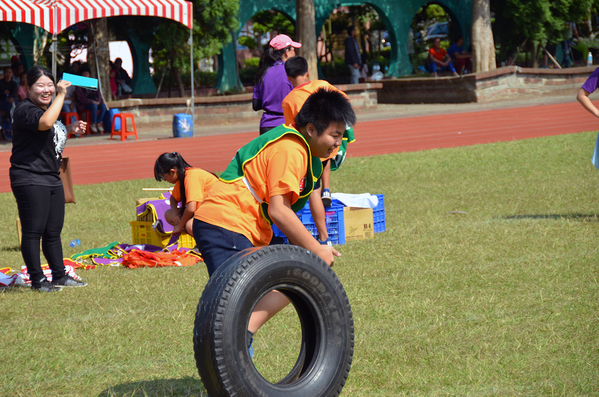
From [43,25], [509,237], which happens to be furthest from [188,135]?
[509,237]

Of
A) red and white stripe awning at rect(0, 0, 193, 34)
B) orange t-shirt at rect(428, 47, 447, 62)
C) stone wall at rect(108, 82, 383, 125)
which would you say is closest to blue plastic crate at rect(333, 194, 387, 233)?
red and white stripe awning at rect(0, 0, 193, 34)

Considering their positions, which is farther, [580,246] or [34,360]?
[580,246]

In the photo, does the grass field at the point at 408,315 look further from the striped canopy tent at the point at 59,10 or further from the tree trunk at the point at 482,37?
the tree trunk at the point at 482,37

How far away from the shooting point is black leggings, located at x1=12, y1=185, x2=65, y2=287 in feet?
18.4

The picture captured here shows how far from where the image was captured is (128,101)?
770 inches

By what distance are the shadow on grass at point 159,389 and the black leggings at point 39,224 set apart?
7.66 feet

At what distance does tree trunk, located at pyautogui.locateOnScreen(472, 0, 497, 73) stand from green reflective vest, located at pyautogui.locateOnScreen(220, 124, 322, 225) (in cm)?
2197

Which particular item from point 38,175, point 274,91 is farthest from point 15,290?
point 274,91

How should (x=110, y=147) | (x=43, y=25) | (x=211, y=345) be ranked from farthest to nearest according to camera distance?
(x=110, y=147) → (x=43, y=25) → (x=211, y=345)

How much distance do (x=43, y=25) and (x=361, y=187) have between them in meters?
8.83

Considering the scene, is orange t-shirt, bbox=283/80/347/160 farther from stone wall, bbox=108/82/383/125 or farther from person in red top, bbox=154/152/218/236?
stone wall, bbox=108/82/383/125

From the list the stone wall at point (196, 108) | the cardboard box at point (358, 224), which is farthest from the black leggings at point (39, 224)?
the stone wall at point (196, 108)

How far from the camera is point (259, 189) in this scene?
3.28 metres

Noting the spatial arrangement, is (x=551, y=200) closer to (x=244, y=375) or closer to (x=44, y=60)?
(x=244, y=375)
